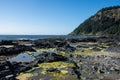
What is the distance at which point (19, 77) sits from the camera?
3503 centimetres

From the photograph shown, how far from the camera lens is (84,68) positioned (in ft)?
137

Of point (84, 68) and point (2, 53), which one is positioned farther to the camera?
point (2, 53)

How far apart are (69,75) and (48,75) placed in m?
3.54

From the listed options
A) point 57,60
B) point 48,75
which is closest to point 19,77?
point 48,75

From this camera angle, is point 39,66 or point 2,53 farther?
point 2,53

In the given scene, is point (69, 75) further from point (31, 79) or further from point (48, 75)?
point (31, 79)

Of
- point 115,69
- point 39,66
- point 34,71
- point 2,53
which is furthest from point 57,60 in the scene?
point 2,53

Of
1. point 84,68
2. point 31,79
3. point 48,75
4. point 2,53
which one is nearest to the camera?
point 31,79

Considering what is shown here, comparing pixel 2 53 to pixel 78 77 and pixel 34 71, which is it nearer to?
pixel 34 71

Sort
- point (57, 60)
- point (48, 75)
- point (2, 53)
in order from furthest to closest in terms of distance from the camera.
Result: point (2, 53) < point (57, 60) < point (48, 75)

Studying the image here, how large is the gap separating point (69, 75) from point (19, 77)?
27.1 feet

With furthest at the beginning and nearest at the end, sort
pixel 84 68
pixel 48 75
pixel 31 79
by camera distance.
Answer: pixel 84 68 → pixel 48 75 → pixel 31 79

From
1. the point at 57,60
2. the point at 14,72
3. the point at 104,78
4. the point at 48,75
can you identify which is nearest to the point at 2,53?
the point at 57,60

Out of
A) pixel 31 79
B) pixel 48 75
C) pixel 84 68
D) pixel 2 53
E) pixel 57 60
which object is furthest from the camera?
pixel 2 53
